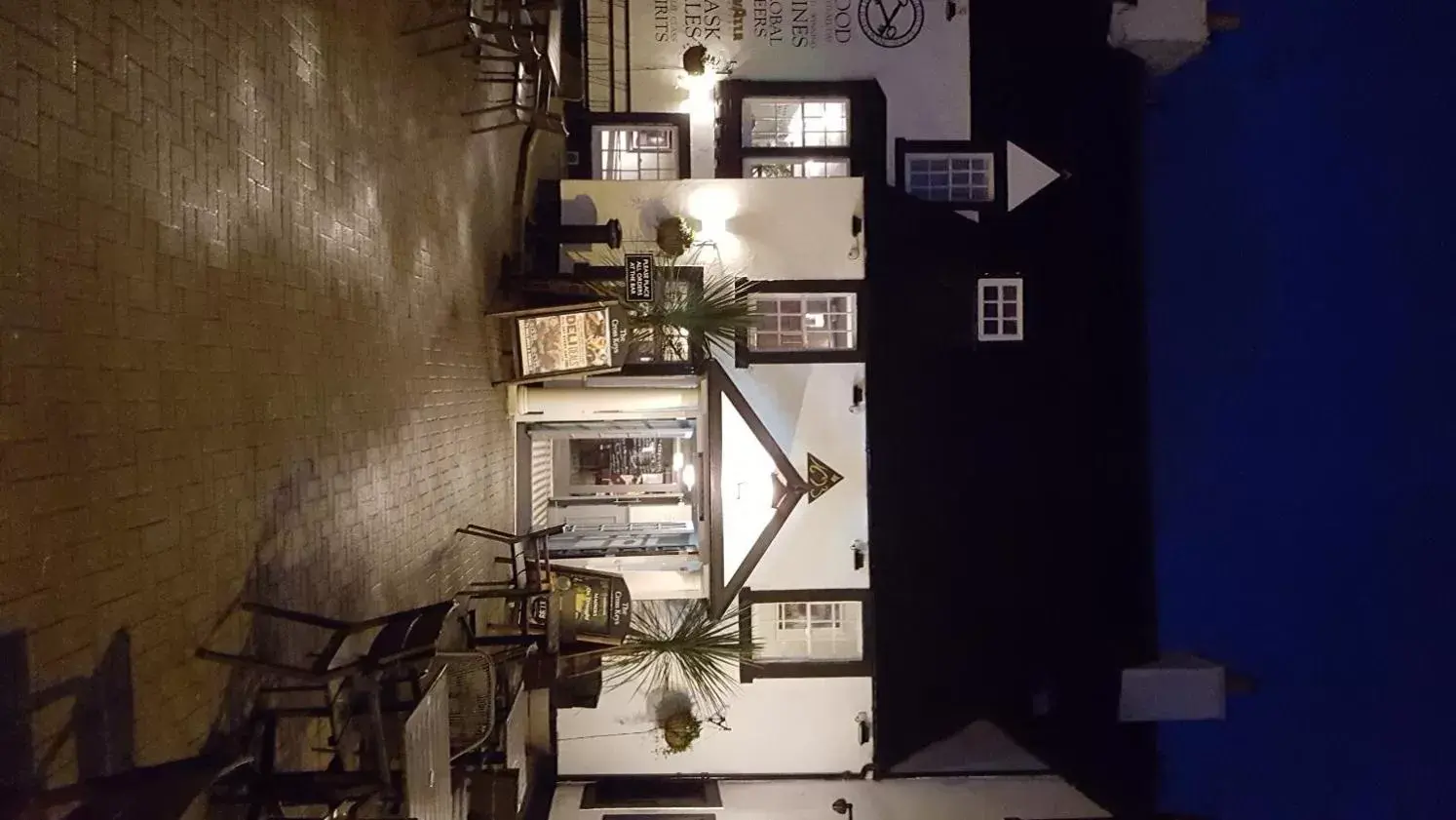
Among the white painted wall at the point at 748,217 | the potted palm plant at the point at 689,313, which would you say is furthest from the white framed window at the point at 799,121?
the potted palm plant at the point at 689,313

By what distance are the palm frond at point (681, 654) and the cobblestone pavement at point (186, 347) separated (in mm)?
3628

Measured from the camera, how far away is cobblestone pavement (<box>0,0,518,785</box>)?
346 centimetres

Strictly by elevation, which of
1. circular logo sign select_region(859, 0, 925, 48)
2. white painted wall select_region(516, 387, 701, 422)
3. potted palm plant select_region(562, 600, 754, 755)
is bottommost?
potted palm plant select_region(562, 600, 754, 755)

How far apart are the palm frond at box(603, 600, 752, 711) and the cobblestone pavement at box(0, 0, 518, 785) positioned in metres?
3.63

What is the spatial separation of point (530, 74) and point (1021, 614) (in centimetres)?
892

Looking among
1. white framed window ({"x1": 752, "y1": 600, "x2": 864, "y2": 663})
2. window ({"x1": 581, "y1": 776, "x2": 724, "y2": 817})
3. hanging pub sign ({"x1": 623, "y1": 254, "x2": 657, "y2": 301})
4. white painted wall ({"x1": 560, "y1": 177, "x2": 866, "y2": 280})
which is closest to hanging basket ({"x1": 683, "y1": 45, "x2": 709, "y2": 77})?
white painted wall ({"x1": 560, "y1": 177, "x2": 866, "y2": 280})

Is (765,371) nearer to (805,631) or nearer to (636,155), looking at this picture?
(805,631)

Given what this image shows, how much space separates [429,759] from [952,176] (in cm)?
1006

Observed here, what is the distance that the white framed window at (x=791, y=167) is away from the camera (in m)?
11.9

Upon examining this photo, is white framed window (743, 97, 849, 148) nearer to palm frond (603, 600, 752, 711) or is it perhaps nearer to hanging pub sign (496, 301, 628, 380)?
hanging pub sign (496, 301, 628, 380)

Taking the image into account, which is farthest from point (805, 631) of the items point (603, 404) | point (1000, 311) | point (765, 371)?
point (1000, 311)

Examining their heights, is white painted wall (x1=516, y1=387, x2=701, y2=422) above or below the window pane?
below

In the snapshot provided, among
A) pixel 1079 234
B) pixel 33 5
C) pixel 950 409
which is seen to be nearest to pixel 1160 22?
pixel 1079 234

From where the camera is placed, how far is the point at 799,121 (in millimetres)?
11906
